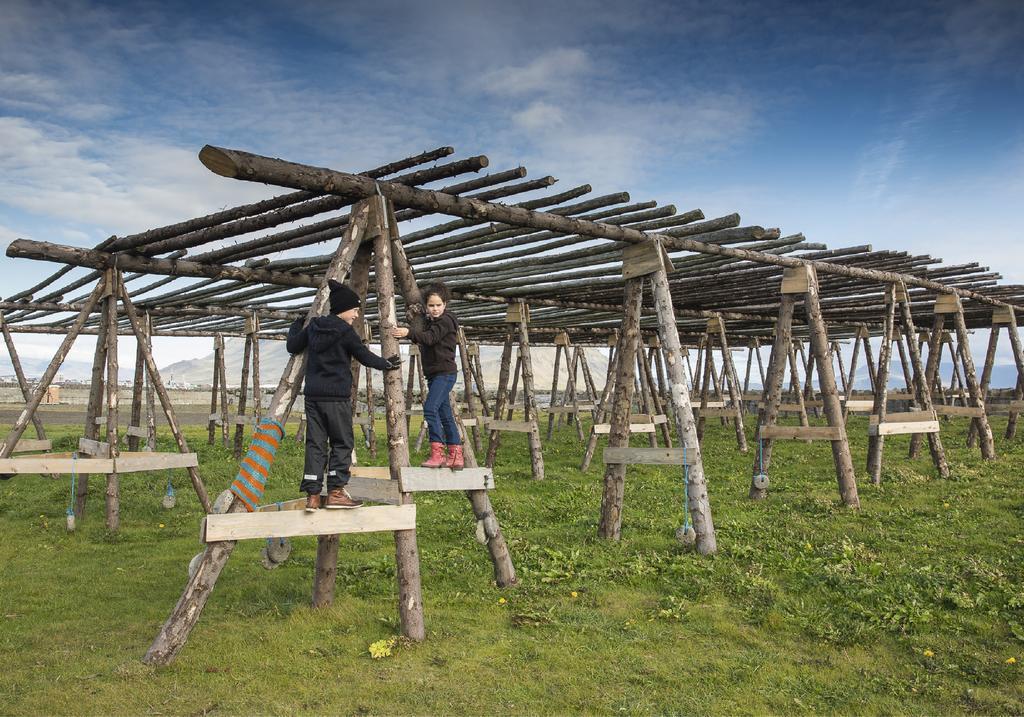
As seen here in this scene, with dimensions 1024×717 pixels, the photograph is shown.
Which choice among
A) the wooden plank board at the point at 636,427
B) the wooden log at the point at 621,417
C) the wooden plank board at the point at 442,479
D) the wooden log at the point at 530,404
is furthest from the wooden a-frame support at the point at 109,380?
the wooden plank board at the point at 636,427

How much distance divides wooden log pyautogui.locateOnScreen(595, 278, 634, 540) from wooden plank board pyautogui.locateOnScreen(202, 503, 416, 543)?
10.2ft

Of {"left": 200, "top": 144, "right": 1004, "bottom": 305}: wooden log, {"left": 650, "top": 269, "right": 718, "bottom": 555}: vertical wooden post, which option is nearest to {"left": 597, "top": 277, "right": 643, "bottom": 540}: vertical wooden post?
{"left": 650, "top": 269, "right": 718, "bottom": 555}: vertical wooden post

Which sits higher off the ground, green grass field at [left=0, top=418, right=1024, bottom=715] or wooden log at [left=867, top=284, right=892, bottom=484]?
wooden log at [left=867, top=284, right=892, bottom=484]

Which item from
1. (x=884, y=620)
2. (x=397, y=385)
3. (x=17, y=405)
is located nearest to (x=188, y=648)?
(x=397, y=385)

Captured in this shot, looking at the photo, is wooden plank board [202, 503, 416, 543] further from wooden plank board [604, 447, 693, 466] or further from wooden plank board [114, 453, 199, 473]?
wooden plank board [114, 453, 199, 473]

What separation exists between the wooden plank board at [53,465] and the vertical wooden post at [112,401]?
9.8 inches

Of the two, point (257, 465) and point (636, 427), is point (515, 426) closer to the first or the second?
point (636, 427)

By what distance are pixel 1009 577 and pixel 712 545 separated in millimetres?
2377

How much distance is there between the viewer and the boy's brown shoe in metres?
4.91

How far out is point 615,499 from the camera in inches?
298

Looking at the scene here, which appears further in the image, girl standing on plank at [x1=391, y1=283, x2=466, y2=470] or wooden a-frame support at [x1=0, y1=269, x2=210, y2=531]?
wooden a-frame support at [x1=0, y1=269, x2=210, y2=531]

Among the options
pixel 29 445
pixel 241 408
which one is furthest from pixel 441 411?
pixel 241 408

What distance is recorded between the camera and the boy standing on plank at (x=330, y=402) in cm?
492

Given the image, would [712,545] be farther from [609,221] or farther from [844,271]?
[844,271]
